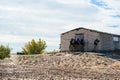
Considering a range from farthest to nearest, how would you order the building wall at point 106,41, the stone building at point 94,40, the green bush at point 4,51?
the building wall at point 106,41, the stone building at point 94,40, the green bush at point 4,51

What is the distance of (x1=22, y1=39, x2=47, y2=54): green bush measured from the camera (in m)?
Answer: 67.7

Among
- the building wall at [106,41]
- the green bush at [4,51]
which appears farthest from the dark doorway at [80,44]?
the green bush at [4,51]

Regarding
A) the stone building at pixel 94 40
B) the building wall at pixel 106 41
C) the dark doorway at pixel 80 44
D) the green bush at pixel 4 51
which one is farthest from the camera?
the dark doorway at pixel 80 44

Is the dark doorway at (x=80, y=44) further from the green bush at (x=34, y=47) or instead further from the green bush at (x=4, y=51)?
the green bush at (x=4, y=51)

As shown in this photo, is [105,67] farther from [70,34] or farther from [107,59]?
[70,34]

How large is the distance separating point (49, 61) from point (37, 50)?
21436mm

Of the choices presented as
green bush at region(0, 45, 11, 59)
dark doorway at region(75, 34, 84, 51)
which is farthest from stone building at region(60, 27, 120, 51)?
green bush at region(0, 45, 11, 59)

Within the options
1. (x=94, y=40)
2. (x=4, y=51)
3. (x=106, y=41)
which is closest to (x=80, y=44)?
(x=94, y=40)

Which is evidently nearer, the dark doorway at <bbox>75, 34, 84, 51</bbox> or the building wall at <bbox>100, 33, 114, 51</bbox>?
the building wall at <bbox>100, 33, 114, 51</bbox>

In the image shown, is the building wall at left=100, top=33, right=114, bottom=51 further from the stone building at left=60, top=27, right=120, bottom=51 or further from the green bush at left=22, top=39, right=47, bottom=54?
the green bush at left=22, top=39, right=47, bottom=54

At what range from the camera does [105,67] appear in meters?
40.7

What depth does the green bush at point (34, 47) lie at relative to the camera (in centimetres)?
6769

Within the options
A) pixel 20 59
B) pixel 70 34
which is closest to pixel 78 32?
pixel 70 34

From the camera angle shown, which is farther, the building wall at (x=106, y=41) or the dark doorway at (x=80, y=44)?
the dark doorway at (x=80, y=44)
